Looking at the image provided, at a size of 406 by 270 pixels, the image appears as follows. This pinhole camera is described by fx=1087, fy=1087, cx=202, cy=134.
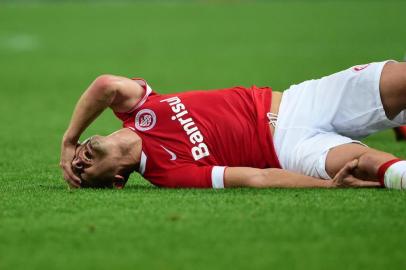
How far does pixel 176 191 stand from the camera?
6160 mm

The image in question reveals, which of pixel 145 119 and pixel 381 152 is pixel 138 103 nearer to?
pixel 145 119

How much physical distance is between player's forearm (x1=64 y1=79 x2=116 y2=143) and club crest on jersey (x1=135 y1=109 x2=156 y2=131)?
0.21 m

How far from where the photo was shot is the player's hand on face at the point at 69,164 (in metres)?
6.38

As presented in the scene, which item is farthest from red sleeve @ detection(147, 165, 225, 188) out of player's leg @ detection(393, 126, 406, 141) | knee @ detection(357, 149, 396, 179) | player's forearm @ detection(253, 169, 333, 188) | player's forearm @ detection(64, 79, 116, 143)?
player's leg @ detection(393, 126, 406, 141)

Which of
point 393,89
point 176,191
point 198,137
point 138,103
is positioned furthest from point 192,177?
point 393,89

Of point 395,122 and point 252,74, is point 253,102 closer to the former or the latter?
point 395,122

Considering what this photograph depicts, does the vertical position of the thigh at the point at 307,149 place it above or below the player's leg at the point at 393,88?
below

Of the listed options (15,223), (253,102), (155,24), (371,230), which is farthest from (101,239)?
(155,24)

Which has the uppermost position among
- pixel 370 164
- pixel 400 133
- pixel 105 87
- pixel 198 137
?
pixel 105 87

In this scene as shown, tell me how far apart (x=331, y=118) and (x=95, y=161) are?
140 cm

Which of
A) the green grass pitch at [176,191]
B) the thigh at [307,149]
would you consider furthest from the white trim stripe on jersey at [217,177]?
the thigh at [307,149]

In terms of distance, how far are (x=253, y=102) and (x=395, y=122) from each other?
33.9 inches

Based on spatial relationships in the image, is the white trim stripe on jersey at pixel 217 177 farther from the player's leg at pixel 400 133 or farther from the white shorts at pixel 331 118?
the player's leg at pixel 400 133

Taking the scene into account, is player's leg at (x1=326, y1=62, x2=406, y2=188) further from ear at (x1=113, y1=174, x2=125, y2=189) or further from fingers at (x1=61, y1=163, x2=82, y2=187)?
fingers at (x1=61, y1=163, x2=82, y2=187)
